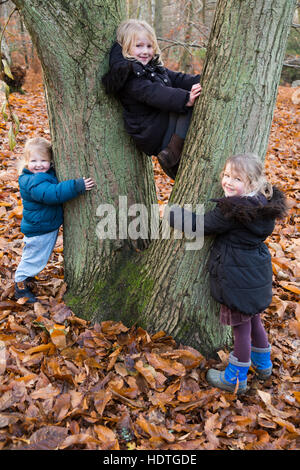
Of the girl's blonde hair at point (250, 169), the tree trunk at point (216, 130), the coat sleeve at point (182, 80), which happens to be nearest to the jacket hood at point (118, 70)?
the coat sleeve at point (182, 80)

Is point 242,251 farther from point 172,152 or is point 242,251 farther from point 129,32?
point 129,32

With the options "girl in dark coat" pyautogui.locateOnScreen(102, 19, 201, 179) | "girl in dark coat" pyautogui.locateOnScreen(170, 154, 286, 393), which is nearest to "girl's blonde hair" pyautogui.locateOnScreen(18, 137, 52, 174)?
"girl in dark coat" pyautogui.locateOnScreen(102, 19, 201, 179)

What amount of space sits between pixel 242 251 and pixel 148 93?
1.22 metres

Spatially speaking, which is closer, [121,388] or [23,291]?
[121,388]

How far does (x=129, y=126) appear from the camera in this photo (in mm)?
2613

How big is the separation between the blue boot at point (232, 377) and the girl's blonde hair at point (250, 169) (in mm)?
1140

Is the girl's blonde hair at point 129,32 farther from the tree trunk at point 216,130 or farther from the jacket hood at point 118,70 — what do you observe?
the tree trunk at point 216,130

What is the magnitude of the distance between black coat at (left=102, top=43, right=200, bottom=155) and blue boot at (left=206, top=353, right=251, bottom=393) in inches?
63.9

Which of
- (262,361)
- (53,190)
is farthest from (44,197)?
(262,361)

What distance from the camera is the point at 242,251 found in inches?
89.8

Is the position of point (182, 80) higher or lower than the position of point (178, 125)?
higher

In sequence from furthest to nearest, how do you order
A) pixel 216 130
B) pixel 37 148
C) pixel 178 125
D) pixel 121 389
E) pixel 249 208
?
pixel 37 148 → pixel 178 125 → pixel 121 389 → pixel 216 130 → pixel 249 208
